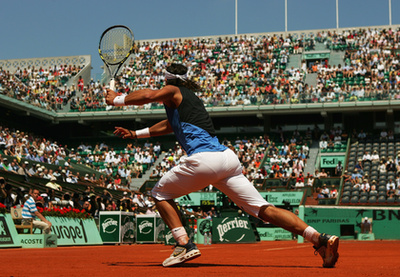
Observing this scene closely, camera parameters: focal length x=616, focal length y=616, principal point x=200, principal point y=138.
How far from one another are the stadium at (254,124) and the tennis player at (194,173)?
16190mm

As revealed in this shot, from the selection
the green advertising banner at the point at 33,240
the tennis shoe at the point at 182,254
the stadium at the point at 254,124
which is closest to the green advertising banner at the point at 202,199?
the stadium at the point at 254,124

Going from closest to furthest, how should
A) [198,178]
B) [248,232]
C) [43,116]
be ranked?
[198,178], [248,232], [43,116]

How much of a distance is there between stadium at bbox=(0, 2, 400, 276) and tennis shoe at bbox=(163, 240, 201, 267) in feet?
53.1

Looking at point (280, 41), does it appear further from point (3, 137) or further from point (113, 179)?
point (3, 137)

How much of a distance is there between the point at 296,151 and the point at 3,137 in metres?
18.3

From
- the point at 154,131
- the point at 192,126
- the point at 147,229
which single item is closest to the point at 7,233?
the point at 147,229

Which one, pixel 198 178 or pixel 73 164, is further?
pixel 73 164

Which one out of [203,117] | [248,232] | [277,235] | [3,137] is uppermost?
[203,117]

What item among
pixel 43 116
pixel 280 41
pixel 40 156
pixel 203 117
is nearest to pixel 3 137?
pixel 40 156

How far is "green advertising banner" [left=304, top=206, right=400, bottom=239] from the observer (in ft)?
76.3

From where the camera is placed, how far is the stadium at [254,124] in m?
31.1

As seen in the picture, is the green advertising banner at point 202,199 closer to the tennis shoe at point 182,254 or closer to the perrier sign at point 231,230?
the perrier sign at point 231,230

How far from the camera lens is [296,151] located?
40.2 meters

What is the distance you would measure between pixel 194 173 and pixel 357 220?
60.3 feet
